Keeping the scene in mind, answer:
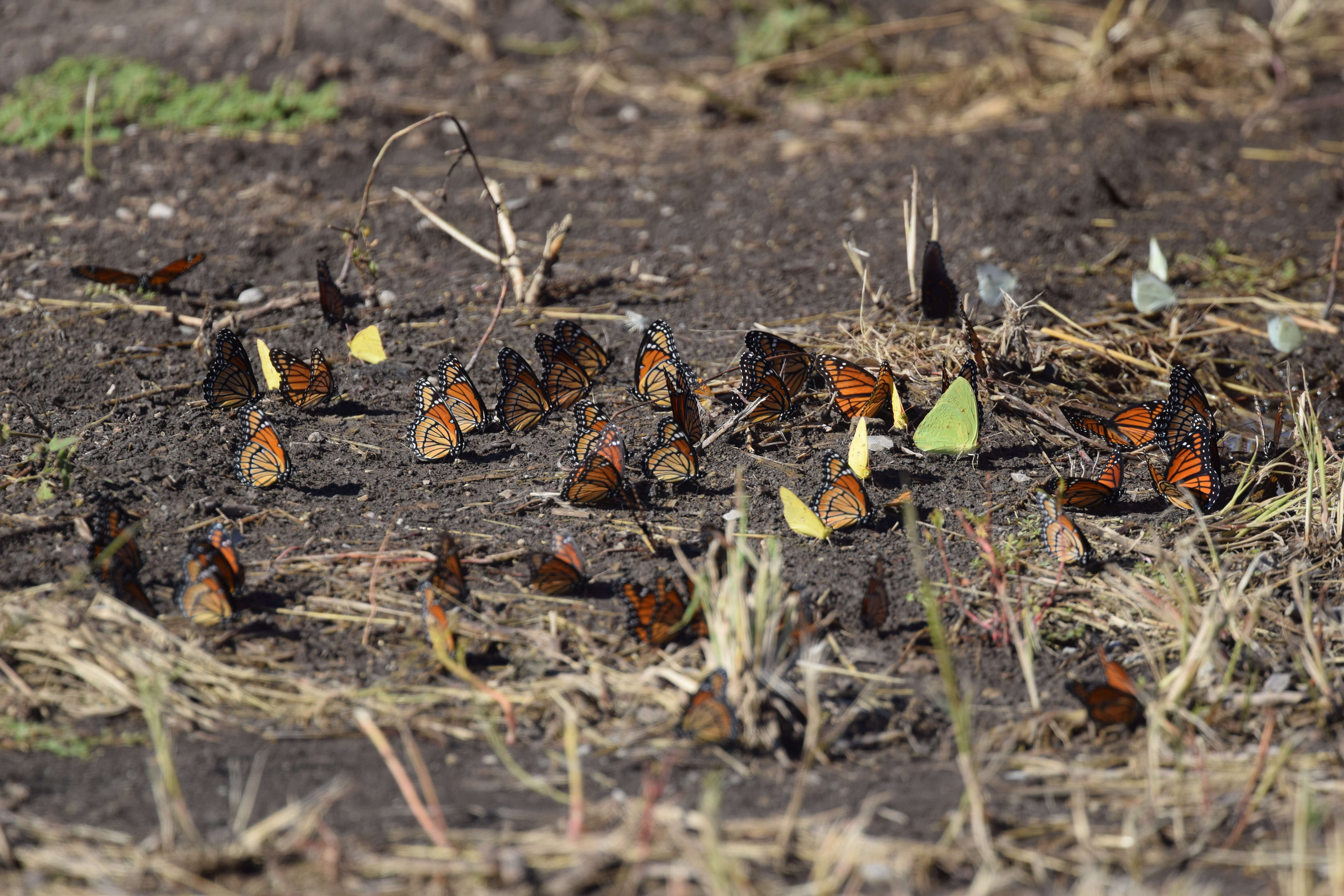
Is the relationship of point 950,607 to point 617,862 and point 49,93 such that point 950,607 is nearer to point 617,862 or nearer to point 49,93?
point 617,862

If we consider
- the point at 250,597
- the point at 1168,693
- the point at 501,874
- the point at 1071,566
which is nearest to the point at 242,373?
the point at 250,597

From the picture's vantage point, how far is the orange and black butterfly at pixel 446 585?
3035mm

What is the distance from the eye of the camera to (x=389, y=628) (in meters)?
3.10

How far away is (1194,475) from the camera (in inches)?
142

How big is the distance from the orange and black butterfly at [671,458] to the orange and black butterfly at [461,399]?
74cm

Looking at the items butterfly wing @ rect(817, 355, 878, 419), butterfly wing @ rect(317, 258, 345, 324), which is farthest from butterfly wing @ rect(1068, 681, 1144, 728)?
butterfly wing @ rect(317, 258, 345, 324)

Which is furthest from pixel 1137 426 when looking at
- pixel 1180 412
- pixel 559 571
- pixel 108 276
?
pixel 108 276

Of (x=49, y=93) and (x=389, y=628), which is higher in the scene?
(x=49, y=93)

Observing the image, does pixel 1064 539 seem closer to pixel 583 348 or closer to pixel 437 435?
pixel 583 348

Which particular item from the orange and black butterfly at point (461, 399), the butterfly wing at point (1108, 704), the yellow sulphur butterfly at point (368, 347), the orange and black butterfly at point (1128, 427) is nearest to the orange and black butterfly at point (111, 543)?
the orange and black butterfly at point (461, 399)

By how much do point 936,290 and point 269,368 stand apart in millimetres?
2825

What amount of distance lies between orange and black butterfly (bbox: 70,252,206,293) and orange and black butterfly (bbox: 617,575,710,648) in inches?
116

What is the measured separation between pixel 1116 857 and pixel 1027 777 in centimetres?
33

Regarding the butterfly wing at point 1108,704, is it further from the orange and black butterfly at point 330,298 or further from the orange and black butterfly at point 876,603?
the orange and black butterfly at point 330,298
